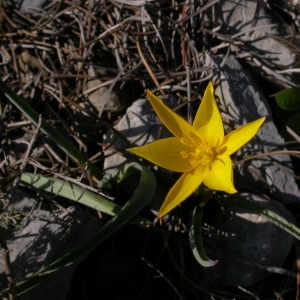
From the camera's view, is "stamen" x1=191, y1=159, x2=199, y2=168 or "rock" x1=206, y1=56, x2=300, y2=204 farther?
"rock" x1=206, y1=56, x2=300, y2=204

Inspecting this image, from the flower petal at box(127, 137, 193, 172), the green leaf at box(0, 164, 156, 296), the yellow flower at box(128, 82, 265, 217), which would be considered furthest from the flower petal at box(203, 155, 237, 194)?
the green leaf at box(0, 164, 156, 296)

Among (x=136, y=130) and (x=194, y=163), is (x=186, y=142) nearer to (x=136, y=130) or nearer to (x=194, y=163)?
(x=194, y=163)

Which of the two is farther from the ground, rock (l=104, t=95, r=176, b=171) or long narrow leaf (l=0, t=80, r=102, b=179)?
long narrow leaf (l=0, t=80, r=102, b=179)

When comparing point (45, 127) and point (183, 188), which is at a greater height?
point (45, 127)

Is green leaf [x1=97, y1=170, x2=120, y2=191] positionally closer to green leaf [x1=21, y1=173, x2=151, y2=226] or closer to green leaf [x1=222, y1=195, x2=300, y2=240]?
green leaf [x1=21, y1=173, x2=151, y2=226]

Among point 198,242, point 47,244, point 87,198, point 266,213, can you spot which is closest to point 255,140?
point 266,213

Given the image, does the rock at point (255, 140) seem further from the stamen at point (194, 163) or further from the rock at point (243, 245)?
the stamen at point (194, 163)

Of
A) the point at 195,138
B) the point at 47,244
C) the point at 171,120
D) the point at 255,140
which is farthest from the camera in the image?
the point at 255,140

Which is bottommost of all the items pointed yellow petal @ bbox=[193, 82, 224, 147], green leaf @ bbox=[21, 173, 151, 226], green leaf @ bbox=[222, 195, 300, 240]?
green leaf @ bbox=[222, 195, 300, 240]
